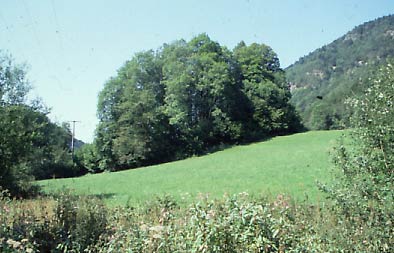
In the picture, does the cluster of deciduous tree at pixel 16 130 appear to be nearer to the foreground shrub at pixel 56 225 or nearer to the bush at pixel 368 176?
the foreground shrub at pixel 56 225

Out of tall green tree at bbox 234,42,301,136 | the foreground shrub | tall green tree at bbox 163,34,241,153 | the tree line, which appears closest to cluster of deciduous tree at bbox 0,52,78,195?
the foreground shrub

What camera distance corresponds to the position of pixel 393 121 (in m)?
7.36

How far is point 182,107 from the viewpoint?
2061 inches

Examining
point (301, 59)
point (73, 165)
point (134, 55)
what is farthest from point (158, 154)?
point (301, 59)

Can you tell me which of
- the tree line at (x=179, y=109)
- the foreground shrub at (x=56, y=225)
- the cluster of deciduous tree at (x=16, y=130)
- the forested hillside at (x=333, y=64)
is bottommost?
the foreground shrub at (x=56, y=225)

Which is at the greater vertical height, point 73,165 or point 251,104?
point 251,104

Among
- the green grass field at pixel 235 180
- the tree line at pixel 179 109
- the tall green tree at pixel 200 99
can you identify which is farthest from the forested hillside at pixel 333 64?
the green grass field at pixel 235 180

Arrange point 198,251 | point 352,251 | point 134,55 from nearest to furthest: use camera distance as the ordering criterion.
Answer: point 198,251 → point 352,251 → point 134,55

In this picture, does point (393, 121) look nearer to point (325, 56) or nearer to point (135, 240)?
point (135, 240)

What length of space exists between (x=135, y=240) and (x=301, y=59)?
158345mm

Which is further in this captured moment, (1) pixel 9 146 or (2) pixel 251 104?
(2) pixel 251 104

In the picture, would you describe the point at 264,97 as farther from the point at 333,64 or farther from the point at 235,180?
the point at 333,64

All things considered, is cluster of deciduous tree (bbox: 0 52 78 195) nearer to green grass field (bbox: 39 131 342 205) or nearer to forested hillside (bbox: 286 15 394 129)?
green grass field (bbox: 39 131 342 205)

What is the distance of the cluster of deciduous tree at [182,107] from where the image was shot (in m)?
52.2
